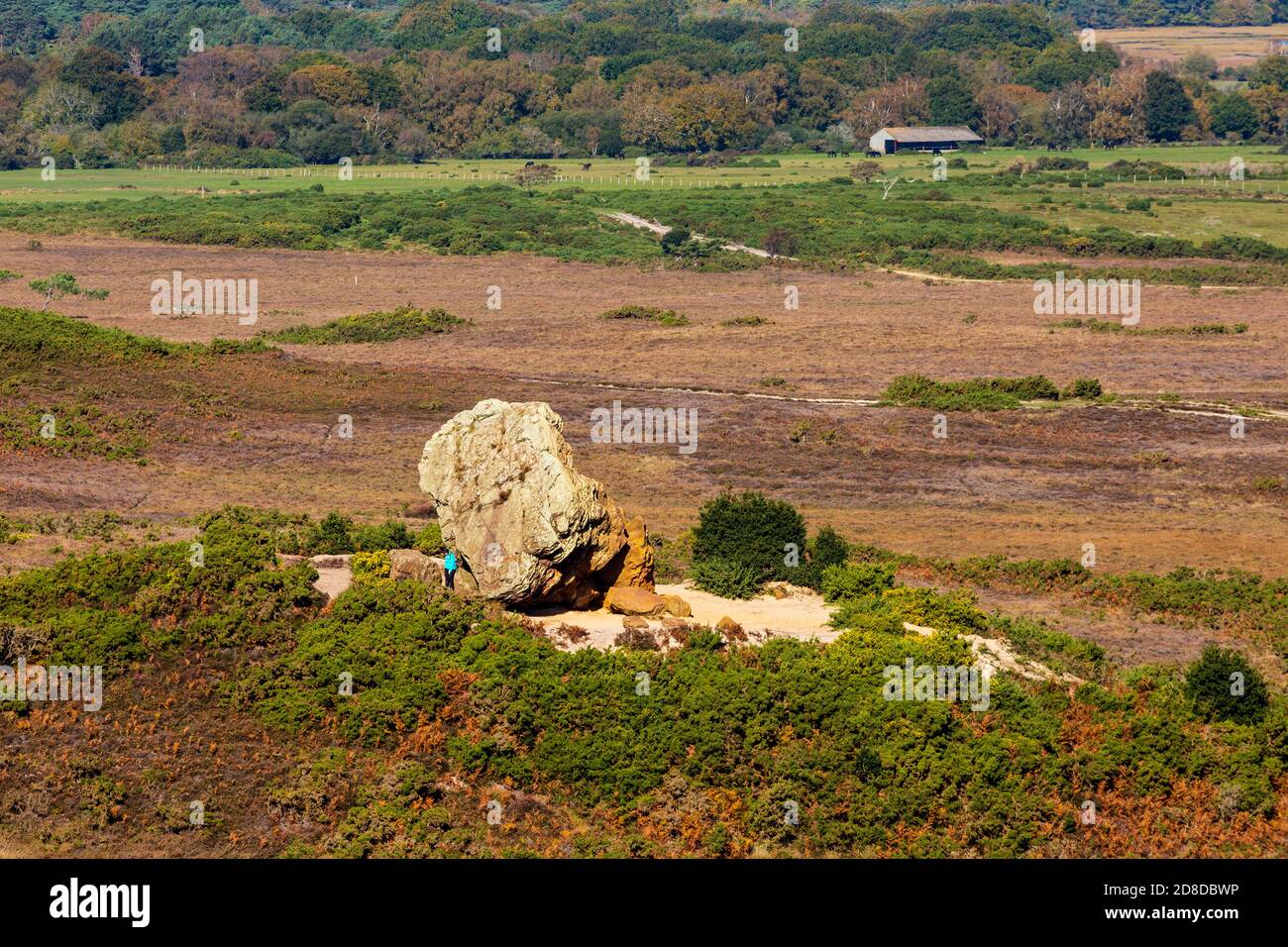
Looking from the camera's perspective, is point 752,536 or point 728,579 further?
point 752,536

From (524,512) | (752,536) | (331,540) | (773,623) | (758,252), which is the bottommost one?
(773,623)

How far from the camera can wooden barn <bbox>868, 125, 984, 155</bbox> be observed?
145 metres

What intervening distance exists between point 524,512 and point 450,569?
6.12ft

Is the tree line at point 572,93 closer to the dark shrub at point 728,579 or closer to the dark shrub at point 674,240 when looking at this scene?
the dark shrub at point 674,240

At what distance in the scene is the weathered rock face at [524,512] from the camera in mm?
24062

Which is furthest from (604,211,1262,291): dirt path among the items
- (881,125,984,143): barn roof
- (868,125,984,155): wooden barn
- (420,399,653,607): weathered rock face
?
(420,399,653,607): weathered rock face

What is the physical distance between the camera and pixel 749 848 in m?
20.2

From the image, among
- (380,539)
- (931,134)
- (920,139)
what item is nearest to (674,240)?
(380,539)

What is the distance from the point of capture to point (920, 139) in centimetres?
14588

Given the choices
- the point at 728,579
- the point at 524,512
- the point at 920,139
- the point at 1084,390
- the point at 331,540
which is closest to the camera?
the point at 524,512

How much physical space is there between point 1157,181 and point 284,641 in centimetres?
10810

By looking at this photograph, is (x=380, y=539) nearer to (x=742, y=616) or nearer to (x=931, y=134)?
(x=742, y=616)

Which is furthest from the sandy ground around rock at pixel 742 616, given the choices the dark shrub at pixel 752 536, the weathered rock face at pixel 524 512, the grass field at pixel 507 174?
the grass field at pixel 507 174
